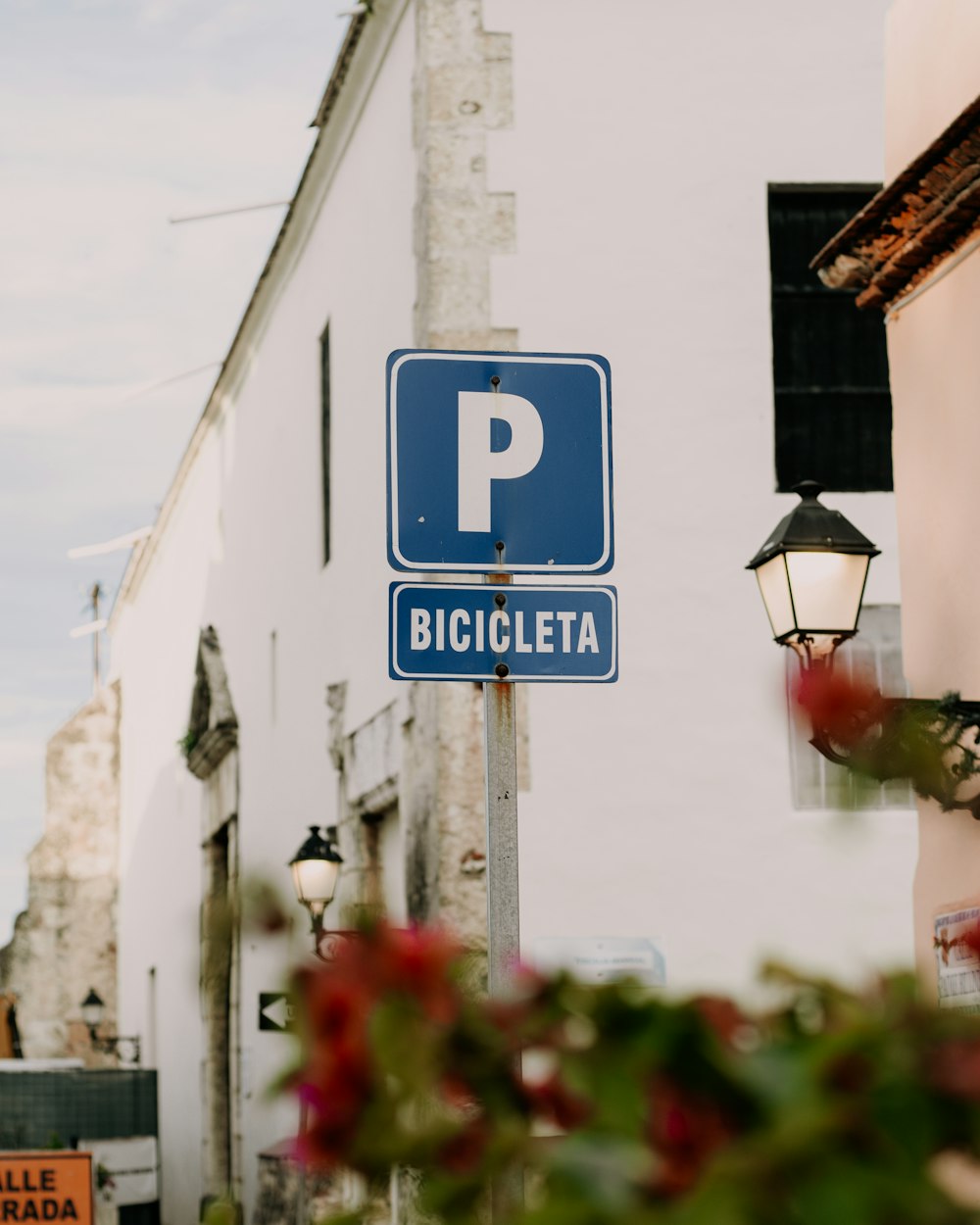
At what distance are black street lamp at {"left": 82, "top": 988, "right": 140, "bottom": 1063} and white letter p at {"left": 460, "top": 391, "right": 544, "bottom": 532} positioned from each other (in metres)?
25.3

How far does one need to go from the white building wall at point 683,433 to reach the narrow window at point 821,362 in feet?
0.50

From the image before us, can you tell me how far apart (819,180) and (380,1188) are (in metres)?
10.3

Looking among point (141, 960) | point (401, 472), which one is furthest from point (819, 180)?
point (141, 960)

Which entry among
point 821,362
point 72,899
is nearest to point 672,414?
point 821,362

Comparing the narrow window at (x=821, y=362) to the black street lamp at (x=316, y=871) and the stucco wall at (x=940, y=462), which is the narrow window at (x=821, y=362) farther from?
the stucco wall at (x=940, y=462)

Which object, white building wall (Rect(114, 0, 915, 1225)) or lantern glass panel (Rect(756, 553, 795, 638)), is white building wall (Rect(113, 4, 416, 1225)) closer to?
white building wall (Rect(114, 0, 915, 1225))

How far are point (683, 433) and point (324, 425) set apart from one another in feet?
14.6

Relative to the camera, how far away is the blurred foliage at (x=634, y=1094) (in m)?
1.02

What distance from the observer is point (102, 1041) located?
30.0 m

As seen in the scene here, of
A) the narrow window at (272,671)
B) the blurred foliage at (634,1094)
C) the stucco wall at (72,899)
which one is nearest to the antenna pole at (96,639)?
the stucco wall at (72,899)

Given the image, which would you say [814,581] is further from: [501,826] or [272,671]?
[272,671]

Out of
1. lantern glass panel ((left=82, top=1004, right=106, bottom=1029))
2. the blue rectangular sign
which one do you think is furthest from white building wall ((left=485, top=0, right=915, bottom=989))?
lantern glass panel ((left=82, top=1004, right=106, bottom=1029))

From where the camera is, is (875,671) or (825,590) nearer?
(825,590)

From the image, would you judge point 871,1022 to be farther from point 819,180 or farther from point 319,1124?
point 819,180
